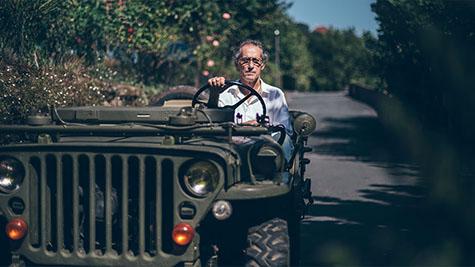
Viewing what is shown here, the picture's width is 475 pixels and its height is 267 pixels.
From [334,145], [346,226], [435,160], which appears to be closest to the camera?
[346,226]

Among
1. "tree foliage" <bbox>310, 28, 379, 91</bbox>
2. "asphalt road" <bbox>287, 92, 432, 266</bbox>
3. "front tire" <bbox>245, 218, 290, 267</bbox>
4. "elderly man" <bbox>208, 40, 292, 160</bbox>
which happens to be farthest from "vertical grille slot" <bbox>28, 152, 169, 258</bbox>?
"tree foliage" <bbox>310, 28, 379, 91</bbox>

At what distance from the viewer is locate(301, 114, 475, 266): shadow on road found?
672 cm

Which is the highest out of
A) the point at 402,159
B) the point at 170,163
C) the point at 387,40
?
the point at 387,40

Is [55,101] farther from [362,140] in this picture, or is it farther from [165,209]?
[362,140]

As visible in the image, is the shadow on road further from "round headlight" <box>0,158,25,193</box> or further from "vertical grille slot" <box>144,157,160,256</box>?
"round headlight" <box>0,158,25,193</box>

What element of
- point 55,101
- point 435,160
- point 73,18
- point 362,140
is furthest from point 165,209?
point 362,140

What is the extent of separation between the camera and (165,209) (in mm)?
4289

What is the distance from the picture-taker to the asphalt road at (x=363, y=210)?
687cm

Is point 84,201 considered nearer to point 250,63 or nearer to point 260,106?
point 260,106

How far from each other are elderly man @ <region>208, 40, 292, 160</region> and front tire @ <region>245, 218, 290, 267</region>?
136 cm

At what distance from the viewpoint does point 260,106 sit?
5.93 meters

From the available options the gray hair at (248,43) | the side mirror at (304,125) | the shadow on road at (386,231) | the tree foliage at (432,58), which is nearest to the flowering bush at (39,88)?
the gray hair at (248,43)

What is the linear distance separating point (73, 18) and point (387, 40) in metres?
5.87

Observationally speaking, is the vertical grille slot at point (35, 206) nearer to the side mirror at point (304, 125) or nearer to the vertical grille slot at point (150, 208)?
the vertical grille slot at point (150, 208)
